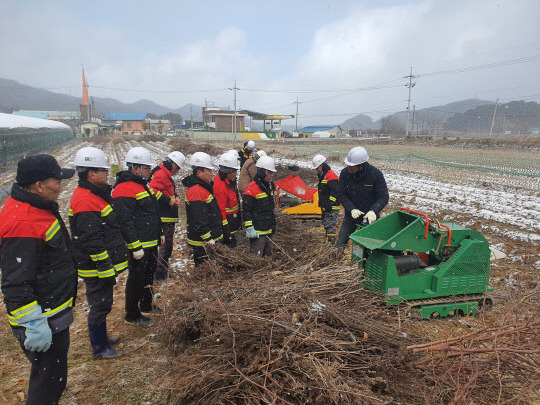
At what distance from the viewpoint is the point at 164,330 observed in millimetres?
2771

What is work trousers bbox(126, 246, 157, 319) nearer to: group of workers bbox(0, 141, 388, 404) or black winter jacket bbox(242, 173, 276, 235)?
group of workers bbox(0, 141, 388, 404)

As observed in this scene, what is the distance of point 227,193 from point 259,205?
0.53 metres

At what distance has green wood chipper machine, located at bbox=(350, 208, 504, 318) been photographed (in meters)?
3.69

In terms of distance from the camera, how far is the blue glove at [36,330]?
6.52 feet

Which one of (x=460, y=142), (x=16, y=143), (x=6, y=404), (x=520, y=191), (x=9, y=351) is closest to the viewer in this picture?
(x=6, y=404)

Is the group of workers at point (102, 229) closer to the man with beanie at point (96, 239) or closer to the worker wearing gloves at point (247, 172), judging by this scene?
the man with beanie at point (96, 239)

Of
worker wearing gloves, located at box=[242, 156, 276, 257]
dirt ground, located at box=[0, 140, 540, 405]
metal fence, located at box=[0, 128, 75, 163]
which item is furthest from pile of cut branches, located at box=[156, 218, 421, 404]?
metal fence, located at box=[0, 128, 75, 163]

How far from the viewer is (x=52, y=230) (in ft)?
7.00

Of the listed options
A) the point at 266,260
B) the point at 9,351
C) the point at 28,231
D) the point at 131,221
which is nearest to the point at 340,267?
the point at 266,260

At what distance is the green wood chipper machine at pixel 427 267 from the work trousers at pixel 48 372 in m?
2.91

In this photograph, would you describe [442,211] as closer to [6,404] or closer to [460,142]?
[6,404]

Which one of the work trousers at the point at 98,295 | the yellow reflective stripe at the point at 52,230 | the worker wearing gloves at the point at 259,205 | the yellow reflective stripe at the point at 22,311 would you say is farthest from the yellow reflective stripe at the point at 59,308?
the worker wearing gloves at the point at 259,205

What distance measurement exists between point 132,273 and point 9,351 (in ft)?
4.46

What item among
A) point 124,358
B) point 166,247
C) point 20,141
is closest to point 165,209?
point 166,247
